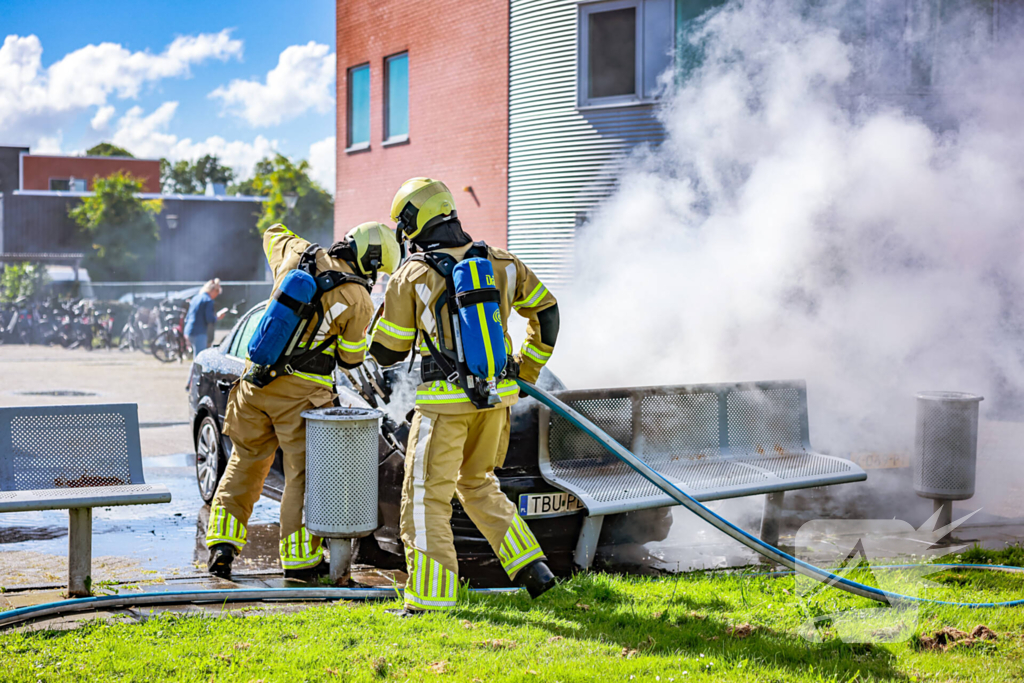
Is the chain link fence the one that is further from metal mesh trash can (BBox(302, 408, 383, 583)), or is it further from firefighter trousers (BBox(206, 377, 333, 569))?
metal mesh trash can (BBox(302, 408, 383, 583))

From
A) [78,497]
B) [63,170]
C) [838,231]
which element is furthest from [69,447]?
[63,170]

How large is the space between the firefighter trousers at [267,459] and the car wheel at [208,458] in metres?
1.42

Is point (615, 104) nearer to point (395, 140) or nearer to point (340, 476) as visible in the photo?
point (395, 140)

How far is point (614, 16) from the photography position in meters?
13.8

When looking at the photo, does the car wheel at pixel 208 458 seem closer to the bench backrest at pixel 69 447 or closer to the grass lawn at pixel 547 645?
the bench backrest at pixel 69 447

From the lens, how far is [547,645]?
145 inches

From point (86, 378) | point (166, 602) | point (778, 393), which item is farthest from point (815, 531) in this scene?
point (86, 378)

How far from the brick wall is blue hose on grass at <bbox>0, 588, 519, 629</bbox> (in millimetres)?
11357

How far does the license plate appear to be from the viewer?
475 centimetres

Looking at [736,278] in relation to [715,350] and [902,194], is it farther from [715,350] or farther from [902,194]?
[902,194]

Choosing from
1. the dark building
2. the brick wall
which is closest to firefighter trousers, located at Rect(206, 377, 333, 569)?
the brick wall

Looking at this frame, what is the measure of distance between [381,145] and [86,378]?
22.4 ft

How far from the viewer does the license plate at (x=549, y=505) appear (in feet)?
15.6

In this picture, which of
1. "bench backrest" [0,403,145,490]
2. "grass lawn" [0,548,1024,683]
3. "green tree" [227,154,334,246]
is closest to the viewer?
"grass lawn" [0,548,1024,683]
